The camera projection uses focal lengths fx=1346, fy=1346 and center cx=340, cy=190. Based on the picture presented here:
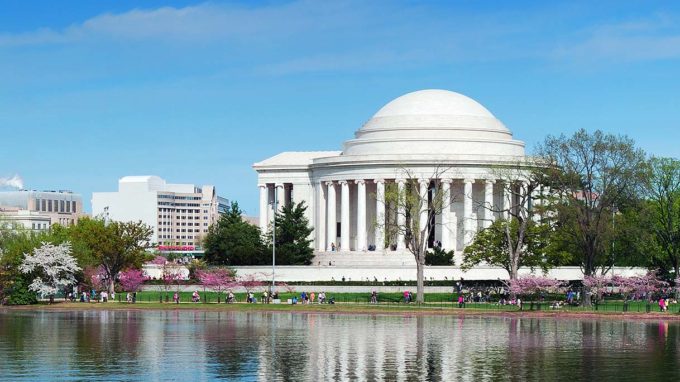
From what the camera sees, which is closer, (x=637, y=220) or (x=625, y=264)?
(x=637, y=220)

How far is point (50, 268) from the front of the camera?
113m

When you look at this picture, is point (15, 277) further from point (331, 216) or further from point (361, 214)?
point (331, 216)

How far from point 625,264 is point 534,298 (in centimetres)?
2140

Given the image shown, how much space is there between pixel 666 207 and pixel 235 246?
150 ft

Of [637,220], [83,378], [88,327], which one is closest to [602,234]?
[637,220]

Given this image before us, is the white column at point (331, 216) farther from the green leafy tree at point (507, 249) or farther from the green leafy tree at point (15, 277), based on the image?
the green leafy tree at point (15, 277)

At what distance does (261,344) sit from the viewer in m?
67.2

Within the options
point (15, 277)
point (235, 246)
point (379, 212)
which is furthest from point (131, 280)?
point (379, 212)

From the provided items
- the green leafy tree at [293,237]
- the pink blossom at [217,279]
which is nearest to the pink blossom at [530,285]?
the pink blossom at [217,279]

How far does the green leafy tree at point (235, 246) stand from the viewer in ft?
453

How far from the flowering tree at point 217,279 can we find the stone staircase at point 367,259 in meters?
14.2

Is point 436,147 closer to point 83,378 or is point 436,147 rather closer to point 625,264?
point 625,264

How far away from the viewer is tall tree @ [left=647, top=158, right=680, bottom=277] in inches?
4493

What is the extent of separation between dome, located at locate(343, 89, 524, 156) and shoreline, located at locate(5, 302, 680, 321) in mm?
44893
